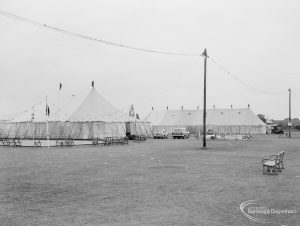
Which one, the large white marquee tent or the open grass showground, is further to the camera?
the large white marquee tent

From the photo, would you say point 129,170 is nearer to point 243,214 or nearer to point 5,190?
point 5,190

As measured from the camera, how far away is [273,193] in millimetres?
10781

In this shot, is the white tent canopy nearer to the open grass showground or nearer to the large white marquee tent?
the large white marquee tent

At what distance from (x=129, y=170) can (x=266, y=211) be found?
27.2ft

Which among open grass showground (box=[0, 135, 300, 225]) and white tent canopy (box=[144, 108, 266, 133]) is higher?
white tent canopy (box=[144, 108, 266, 133])

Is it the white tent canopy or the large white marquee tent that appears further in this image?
the white tent canopy

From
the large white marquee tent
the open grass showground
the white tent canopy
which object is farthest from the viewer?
the white tent canopy

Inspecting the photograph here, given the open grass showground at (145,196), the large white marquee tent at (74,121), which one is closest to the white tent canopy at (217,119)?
the large white marquee tent at (74,121)

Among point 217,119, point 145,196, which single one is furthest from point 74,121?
point 217,119

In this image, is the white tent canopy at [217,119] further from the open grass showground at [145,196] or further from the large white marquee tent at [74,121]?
the open grass showground at [145,196]

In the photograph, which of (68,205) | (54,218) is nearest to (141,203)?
(68,205)

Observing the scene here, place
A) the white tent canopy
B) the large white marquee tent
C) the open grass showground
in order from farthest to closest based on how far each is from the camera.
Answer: the white tent canopy → the large white marquee tent → the open grass showground

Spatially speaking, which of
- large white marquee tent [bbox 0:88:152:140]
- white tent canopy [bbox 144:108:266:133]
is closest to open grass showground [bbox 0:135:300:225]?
large white marquee tent [bbox 0:88:152:140]

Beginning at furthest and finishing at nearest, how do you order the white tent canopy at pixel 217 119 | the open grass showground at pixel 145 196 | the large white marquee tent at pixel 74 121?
the white tent canopy at pixel 217 119
the large white marquee tent at pixel 74 121
the open grass showground at pixel 145 196
